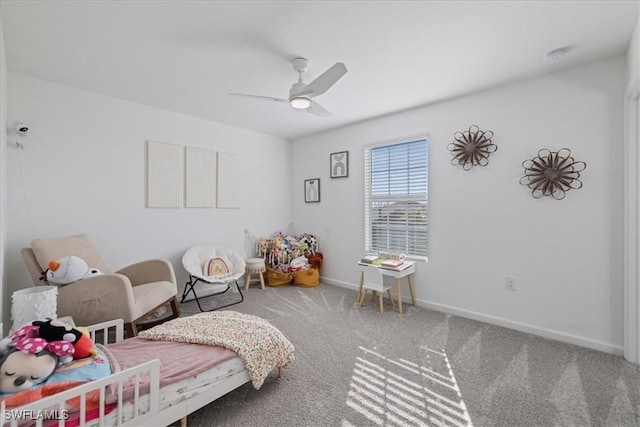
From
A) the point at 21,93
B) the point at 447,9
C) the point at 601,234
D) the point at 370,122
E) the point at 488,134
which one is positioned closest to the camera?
the point at 447,9

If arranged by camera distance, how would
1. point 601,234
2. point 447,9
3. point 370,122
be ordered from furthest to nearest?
point 370,122, point 601,234, point 447,9

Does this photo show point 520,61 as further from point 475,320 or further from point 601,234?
point 475,320

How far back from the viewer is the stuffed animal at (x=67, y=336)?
1344 mm

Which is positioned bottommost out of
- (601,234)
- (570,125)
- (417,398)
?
(417,398)

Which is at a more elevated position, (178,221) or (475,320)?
(178,221)

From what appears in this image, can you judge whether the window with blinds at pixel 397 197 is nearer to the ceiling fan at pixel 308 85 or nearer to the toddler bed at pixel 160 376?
the ceiling fan at pixel 308 85

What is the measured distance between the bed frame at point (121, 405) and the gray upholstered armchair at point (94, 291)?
97cm

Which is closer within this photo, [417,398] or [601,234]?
[417,398]

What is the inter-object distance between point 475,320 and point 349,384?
175 cm

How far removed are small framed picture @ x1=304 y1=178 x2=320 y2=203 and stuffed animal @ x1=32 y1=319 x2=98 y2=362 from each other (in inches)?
132

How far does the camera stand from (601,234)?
7.46 feet

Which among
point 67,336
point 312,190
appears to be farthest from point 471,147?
point 67,336

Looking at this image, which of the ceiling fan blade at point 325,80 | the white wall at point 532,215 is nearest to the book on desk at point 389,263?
the white wall at point 532,215

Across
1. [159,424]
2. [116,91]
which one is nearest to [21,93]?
[116,91]
